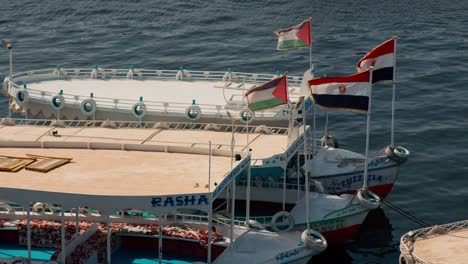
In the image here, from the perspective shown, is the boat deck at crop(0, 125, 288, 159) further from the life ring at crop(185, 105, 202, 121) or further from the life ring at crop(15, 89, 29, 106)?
the life ring at crop(15, 89, 29, 106)

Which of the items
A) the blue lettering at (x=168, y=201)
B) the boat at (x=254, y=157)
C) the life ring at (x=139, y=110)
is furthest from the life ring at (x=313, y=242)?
the life ring at (x=139, y=110)

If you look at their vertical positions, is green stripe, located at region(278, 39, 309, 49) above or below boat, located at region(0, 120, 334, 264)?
above

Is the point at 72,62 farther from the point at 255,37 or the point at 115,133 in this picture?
the point at 115,133

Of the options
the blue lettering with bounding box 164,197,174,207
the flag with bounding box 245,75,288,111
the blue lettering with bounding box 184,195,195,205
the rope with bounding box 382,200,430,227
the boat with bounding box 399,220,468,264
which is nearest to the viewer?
the blue lettering with bounding box 164,197,174,207

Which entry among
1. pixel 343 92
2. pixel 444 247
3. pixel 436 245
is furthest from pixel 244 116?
pixel 444 247

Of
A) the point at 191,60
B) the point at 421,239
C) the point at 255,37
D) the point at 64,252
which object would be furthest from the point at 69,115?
the point at 255,37

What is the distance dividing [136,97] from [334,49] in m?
42.0

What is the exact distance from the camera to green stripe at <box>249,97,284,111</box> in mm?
50969

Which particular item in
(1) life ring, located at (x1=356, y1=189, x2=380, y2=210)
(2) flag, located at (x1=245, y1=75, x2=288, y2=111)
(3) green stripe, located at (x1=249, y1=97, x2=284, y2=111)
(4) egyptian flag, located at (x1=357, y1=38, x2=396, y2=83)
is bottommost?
(1) life ring, located at (x1=356, y1=189, x2=380, y2=210)

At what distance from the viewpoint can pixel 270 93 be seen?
50938 millimetres

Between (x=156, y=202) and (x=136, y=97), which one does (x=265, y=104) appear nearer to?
(x=156, y=202)

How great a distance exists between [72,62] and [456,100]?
4152 centimetres

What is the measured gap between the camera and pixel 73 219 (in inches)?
1980

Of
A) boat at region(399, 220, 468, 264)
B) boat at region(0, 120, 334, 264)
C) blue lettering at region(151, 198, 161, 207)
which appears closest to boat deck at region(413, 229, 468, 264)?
boat at region(399, 220, 468, 264)
